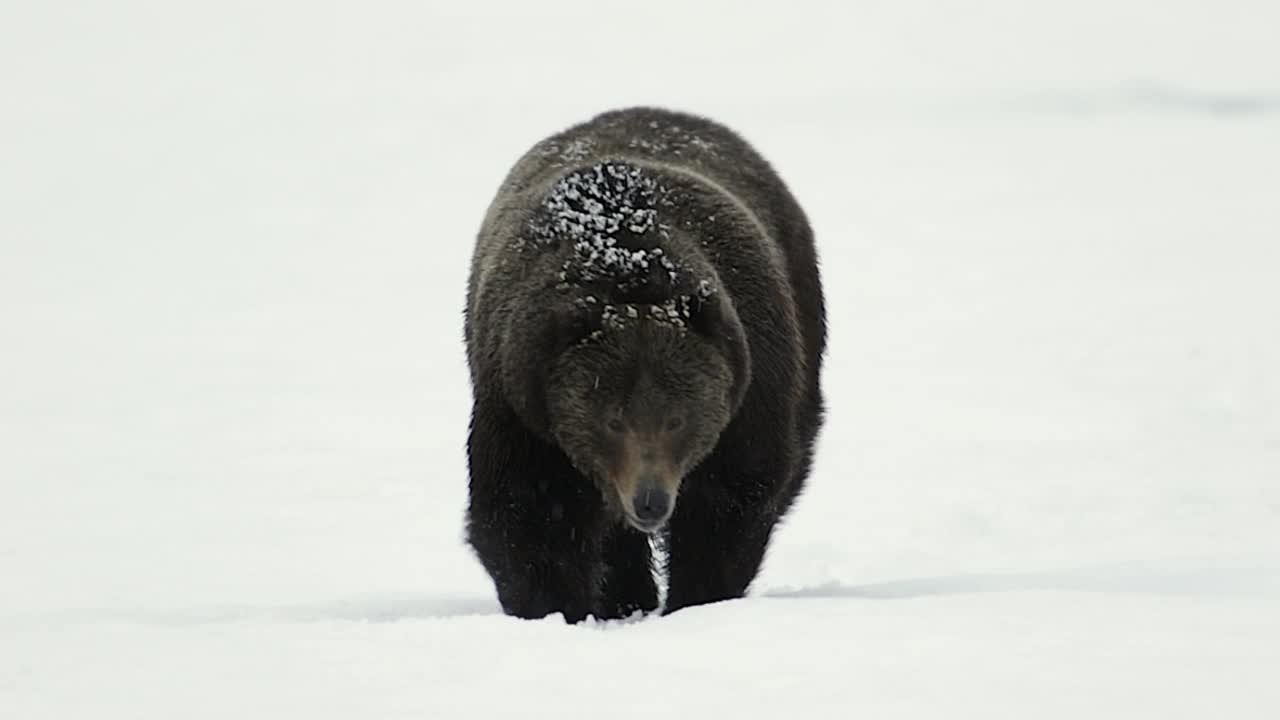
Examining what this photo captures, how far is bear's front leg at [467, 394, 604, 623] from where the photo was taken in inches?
252

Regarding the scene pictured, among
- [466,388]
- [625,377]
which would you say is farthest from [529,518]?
[466,388]

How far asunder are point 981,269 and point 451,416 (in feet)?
21.8

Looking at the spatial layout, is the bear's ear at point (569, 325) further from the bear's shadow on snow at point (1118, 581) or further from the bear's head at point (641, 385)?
the bear's shadow on snow at point (1118, 581)

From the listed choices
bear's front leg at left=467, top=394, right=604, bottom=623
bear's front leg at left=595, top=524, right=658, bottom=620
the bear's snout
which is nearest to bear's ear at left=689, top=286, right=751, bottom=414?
the bear's snout

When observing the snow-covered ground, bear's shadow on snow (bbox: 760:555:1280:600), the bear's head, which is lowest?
the snow-covered ground

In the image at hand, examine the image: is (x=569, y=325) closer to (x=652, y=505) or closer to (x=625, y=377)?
(x=625, y=377)

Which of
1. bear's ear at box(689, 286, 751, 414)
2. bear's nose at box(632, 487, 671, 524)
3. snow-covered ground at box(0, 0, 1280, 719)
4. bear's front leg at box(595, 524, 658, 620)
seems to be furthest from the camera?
bear's front leg at box(595, 524, 658, 620)

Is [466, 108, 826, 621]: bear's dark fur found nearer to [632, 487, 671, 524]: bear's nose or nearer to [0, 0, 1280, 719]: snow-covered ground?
[632, 487, 671, 524]: bear's nose

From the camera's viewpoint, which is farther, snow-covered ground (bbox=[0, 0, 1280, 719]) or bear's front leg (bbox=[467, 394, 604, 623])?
bear's front leg (bbox=[467, 394, 604, 623])

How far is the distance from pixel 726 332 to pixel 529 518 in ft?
3.16

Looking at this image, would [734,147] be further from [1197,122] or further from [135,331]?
[1197,122]

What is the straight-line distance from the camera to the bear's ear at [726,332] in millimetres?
6082

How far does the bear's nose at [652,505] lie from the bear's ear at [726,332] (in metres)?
0.53

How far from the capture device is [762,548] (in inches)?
268
